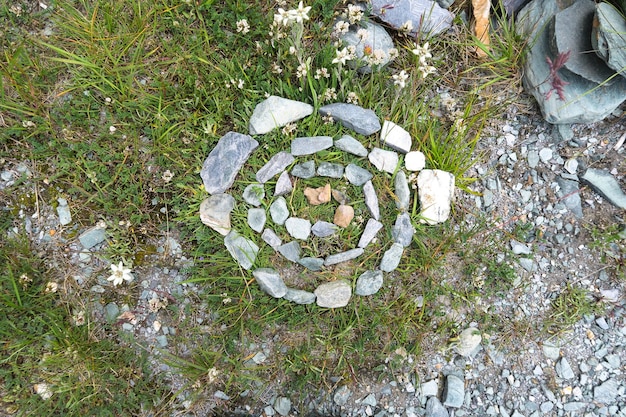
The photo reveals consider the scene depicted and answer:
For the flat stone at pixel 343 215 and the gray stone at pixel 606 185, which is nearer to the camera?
the flat stone at pixel 343 215

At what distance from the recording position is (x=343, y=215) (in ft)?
12.3

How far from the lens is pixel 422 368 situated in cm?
391

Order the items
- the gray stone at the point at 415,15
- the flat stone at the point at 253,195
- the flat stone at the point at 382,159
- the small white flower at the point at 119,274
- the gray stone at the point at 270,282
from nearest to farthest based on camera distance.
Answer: the small white flower at the point at 119,274, the gray stone at the point at 270,282, the flat stone at the point at 253,195, the flat stone at the point at 382,159, the gray stone at the point at 415,15

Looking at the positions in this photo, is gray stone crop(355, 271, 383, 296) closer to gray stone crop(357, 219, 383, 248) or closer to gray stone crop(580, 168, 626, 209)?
gray stone crop(357, 219, 383, 248)

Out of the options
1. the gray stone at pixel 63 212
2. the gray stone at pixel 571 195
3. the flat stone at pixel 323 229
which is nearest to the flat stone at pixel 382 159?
the flat stone at pixel 323 229

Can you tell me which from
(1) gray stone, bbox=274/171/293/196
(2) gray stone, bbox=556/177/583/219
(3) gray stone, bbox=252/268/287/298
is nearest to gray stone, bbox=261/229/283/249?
(3) gray stone, bbox=252/268/287/298

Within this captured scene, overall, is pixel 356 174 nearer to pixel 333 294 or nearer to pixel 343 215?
pixel 343 215

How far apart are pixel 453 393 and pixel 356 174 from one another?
1993mm

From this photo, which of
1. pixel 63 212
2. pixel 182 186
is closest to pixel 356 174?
pixel 182 186

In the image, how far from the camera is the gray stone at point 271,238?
12.2 feet

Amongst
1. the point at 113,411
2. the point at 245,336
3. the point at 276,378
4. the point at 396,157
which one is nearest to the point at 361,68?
the point at 396,157

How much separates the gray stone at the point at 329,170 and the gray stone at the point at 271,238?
0.63 meters

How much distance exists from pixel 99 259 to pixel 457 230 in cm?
305

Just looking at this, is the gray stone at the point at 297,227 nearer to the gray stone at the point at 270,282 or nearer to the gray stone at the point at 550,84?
the gray stone at the point at 270,282
